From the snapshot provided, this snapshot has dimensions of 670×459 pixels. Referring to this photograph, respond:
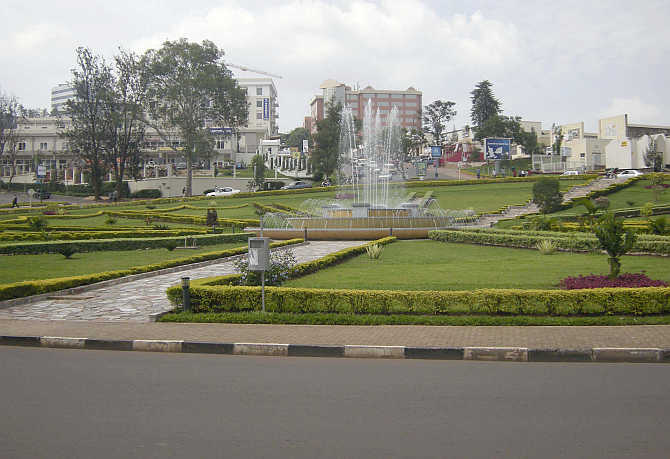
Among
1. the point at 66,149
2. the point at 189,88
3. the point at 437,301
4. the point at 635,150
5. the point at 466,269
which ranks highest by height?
the point at 189,88

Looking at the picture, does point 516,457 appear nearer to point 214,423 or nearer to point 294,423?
point 294,423

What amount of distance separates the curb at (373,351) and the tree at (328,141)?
5403 centimetres

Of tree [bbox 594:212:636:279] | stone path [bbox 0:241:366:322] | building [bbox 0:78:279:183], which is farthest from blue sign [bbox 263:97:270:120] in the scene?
tree [bbox 594:212:636:279]

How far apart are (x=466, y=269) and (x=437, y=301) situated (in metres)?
4.48

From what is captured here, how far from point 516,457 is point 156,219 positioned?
111 feet

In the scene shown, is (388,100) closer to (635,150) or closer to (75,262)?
(635,150)

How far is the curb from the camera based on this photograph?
25.0ft

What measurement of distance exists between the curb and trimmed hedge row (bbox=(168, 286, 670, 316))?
2.11 m

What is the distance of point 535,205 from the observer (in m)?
38.8

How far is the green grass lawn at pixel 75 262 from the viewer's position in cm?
1527

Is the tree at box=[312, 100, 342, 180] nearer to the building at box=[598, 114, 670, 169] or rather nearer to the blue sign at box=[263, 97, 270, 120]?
the building at box=[598, 114, 670, 169]

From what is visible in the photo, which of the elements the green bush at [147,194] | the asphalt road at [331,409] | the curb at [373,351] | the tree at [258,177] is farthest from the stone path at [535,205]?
the green bush at [147,194]

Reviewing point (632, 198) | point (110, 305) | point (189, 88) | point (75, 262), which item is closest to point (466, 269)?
point (110, 305)

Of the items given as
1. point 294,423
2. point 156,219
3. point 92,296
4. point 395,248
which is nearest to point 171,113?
point 156,219
